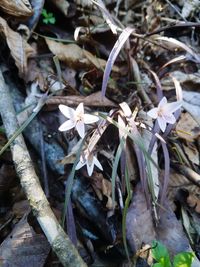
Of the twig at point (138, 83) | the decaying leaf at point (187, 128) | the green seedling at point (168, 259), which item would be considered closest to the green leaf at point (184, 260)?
the green seedling at point (168, 259)

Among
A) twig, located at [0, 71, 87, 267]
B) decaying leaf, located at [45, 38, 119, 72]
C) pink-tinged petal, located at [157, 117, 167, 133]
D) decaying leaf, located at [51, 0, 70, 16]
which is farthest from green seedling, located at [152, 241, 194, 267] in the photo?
decaying leaf, located at [51, 0, 70, 16]

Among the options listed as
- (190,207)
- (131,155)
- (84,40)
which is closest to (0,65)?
(84,40)

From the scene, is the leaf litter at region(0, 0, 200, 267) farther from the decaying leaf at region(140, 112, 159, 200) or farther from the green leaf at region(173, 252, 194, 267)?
the green leaf at region(173, 252, 194, 267)

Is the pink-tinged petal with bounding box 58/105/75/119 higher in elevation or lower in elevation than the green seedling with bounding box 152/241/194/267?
higher

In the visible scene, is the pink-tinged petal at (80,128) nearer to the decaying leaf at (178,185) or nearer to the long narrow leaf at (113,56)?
the long narrow leaf at (113,56)

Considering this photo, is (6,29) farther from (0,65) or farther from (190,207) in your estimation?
(190,207)

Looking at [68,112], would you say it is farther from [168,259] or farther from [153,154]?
[168,259]

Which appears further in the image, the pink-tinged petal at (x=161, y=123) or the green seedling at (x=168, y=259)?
the pink-tinged petal at (x=161, y=123)
